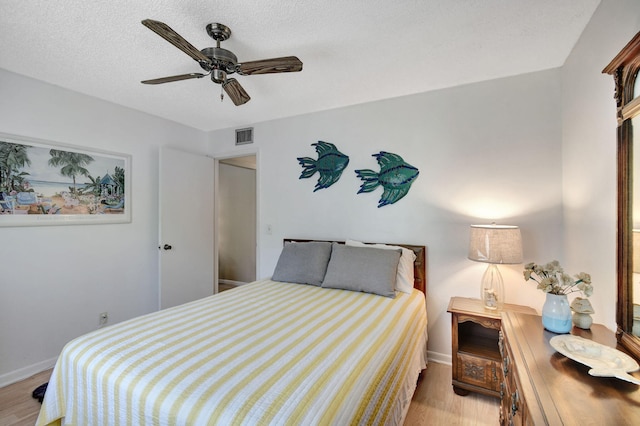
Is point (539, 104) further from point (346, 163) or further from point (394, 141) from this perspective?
point (346, 163)

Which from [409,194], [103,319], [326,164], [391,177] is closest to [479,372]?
[409,194]

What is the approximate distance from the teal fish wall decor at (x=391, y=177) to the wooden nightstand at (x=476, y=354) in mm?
1076

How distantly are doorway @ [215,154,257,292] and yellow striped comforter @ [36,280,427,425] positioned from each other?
3.23m

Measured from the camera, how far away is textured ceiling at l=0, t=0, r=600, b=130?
5.07ft

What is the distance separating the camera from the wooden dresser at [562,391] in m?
0.76

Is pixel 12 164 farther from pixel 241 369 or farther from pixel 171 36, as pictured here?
pixel 241 369

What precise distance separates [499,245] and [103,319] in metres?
3.61

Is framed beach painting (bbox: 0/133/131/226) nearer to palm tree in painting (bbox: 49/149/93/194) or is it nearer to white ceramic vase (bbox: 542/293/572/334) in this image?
palm tree in painting (bbox: 49/149/93/194)

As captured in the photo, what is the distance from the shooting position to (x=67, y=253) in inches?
99.7

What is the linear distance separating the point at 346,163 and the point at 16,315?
3.12 meters

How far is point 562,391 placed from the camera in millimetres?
873

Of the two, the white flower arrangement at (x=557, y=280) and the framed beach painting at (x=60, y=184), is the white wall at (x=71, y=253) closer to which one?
the framed beach painting at (x=60, y=184)

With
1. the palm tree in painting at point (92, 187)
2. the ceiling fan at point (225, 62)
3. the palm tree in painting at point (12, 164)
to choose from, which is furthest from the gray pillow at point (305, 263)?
the palm tree in painting at point (12, 164)

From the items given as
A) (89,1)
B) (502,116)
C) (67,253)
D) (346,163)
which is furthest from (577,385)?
(67,253)
